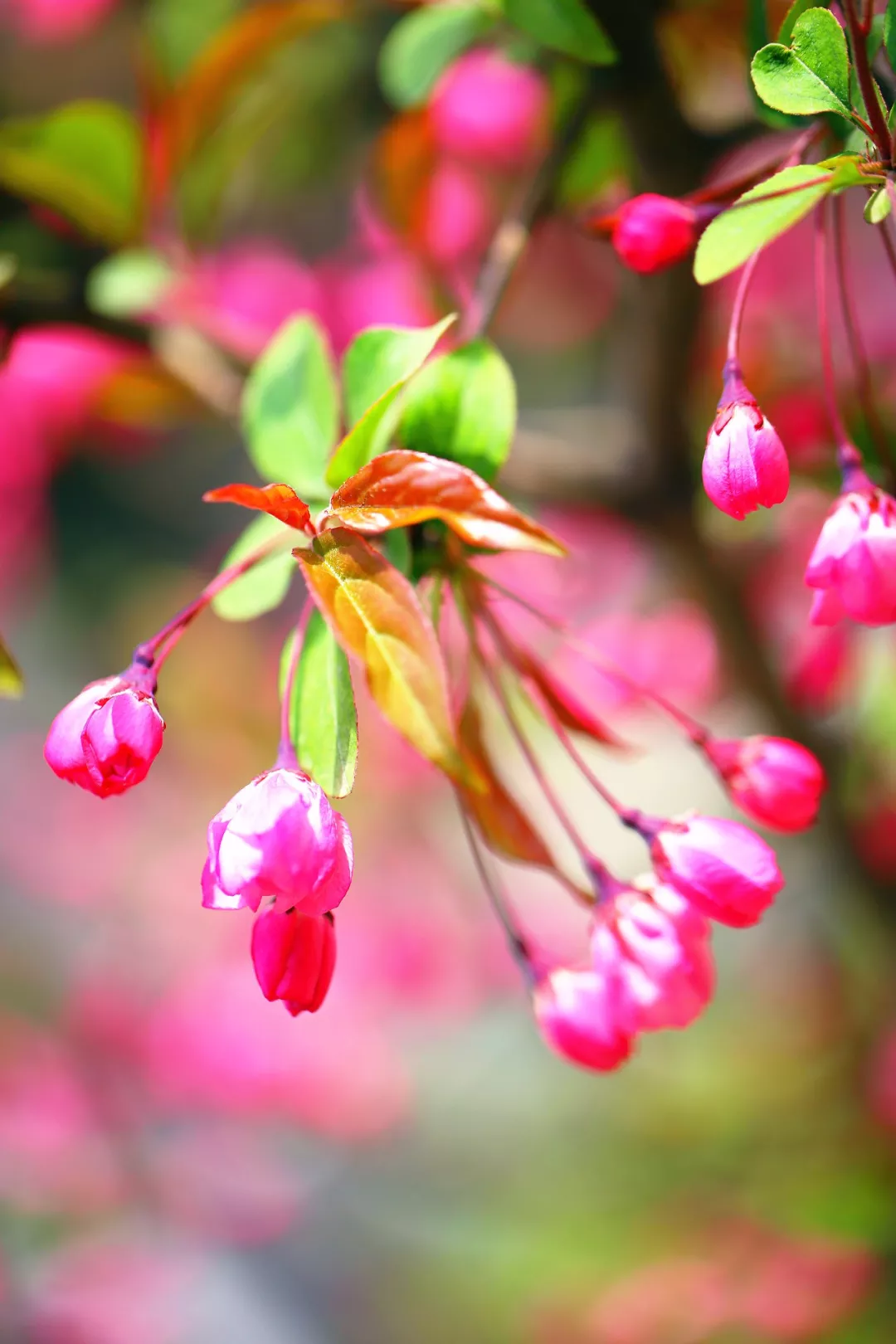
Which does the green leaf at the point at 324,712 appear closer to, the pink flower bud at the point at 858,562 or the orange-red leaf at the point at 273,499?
the orange-red leaf at the point at 273,499

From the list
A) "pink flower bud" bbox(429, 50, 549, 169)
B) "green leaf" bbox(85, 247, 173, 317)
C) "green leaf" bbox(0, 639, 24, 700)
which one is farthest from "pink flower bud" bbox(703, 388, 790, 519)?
"pink flower bud" bbox(429, 50, 549, 169)

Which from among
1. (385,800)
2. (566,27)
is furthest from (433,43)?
(385,800)

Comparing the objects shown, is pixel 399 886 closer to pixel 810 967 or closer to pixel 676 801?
pixel 676 801

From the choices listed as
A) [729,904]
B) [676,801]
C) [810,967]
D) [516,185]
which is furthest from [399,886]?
[729,904]

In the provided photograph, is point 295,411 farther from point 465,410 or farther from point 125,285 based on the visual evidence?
point 125,285

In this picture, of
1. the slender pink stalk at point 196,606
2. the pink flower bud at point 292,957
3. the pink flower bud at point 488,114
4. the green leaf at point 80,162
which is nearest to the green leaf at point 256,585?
the slender pink stalk at point 196,606

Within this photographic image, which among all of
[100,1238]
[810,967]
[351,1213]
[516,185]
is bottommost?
[351,1213]
